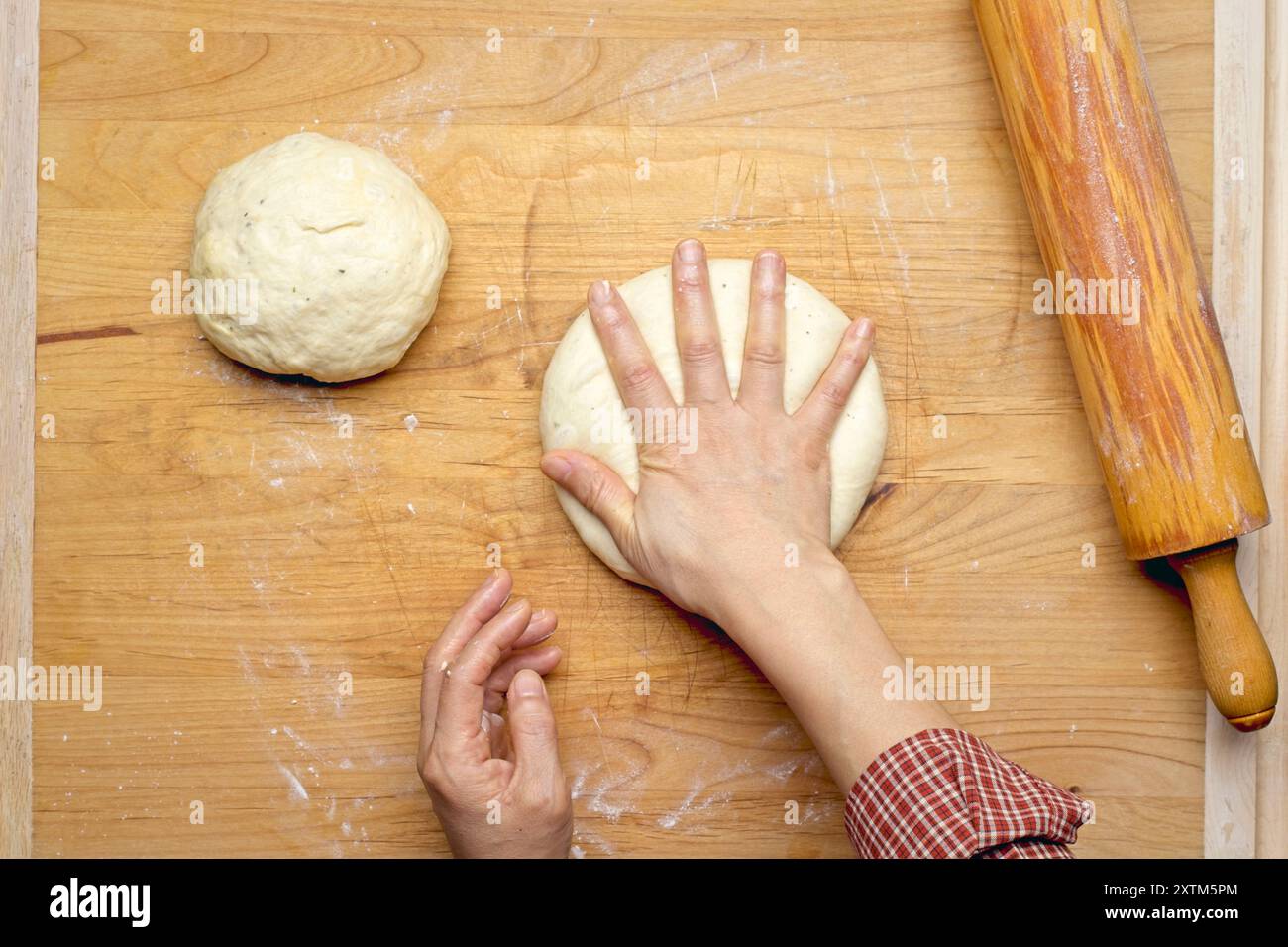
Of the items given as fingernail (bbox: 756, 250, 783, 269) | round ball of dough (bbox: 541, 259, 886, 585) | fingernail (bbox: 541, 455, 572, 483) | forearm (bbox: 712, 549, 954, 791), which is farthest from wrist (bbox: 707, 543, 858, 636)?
fingernail (bbox: 756, 250, 783, 269)

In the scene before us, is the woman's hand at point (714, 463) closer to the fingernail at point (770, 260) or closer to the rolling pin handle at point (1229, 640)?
the fingernail at point (770, 260)

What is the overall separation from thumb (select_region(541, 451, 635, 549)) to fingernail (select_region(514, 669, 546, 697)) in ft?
0.68

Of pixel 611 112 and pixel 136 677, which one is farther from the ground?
pixel 611 112

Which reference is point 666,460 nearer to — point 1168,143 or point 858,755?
point 858,755

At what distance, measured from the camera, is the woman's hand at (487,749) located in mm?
1117

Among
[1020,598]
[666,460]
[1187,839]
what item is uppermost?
[666,460]

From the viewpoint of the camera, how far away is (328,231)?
3.77 feet

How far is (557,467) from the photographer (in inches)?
46.4

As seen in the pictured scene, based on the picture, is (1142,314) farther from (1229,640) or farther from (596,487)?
(596,487)

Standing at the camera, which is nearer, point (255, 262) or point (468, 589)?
point (255, 262)

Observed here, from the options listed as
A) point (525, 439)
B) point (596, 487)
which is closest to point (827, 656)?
point (596, 487)

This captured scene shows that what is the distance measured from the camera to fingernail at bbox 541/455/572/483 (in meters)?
1.18

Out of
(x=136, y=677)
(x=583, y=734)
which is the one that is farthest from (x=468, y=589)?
(x=136, y=677)
